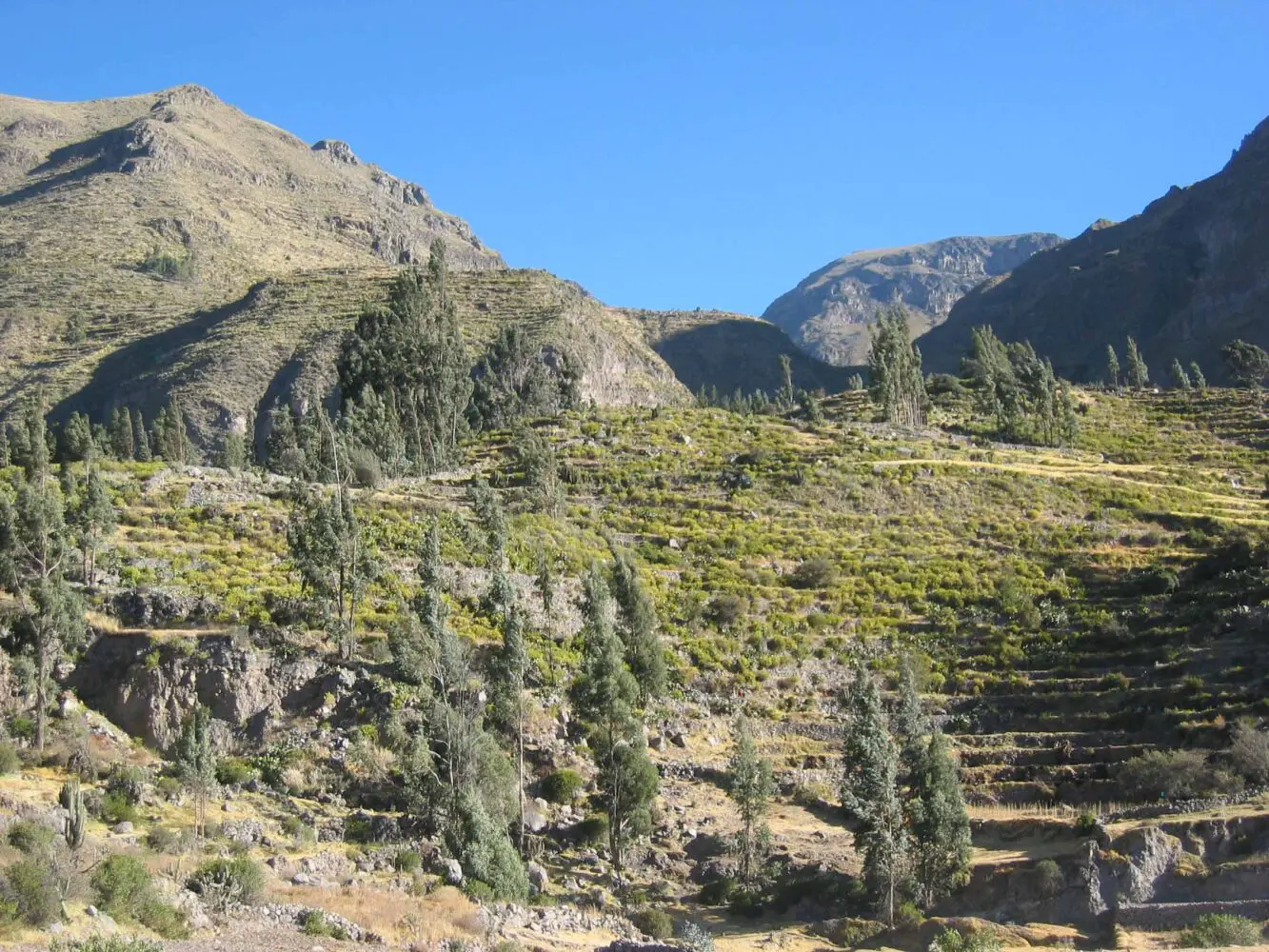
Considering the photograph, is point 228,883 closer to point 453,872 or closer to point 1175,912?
point 453,872

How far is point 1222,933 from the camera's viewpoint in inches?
1126

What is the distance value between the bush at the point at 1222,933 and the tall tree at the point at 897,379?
6321 cm

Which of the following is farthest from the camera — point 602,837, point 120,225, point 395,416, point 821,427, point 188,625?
point 120,225

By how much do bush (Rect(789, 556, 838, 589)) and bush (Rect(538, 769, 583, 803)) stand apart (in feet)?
66.8

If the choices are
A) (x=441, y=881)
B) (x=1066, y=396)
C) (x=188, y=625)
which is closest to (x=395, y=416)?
(x=188, y=625)

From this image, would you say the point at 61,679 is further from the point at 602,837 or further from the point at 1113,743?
the point at 1113,743

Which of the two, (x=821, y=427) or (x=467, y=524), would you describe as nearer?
(x=467, y=524)

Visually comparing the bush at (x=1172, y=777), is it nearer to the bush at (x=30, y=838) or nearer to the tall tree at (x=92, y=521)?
the bush at (x=30, y=838)

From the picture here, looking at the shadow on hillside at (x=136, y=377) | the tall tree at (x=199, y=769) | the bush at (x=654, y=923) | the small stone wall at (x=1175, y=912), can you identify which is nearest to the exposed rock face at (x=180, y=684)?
the tall tree at (x=199, y=769)

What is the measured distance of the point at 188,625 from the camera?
40.3 metres

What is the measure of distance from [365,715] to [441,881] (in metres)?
8.41

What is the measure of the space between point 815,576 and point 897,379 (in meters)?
39.2

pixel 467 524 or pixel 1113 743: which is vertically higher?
pixel 467 524

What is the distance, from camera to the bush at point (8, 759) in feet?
104
